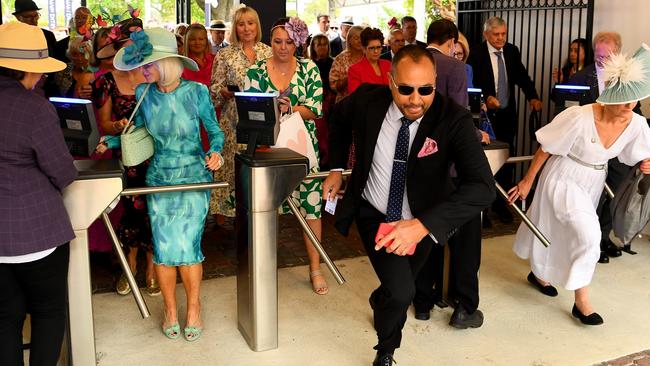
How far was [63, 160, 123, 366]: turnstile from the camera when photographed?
303cm

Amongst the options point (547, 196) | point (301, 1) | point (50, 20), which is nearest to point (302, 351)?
point (547, 196)

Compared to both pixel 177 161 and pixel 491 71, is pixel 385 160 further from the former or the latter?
pixel 491 71

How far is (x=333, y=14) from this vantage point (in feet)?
56.2

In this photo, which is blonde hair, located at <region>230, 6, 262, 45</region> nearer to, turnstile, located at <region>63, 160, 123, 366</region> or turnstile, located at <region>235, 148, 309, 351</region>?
turnstile, located at <region>235, 148, 309, 351</region>

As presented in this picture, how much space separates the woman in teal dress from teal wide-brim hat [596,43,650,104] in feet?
6.82

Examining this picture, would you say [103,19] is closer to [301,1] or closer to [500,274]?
[500,274]

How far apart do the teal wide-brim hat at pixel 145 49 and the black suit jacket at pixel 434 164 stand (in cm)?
88

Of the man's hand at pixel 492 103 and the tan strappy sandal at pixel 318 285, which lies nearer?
the tan strappy sandal at pixel 318 285

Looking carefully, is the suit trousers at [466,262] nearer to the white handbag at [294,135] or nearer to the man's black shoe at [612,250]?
the white handbag at [294,135]

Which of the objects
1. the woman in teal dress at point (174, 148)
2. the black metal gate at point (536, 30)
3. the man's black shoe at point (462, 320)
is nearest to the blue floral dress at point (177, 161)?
the woman in teal dress at point (174, 148)

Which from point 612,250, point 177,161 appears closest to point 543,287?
point 612,250

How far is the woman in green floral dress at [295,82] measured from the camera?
4.26 metres

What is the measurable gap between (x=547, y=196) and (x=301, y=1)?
12.2 m

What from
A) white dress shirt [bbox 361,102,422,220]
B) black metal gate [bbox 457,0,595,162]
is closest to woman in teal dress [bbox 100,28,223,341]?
white dress shirt [bbox 361,102,422,220]
